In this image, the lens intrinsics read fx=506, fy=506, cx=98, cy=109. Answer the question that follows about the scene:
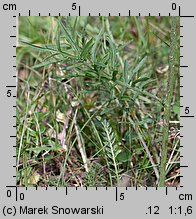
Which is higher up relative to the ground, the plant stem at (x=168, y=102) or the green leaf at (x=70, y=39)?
the green leaf at (x=70, y=39)

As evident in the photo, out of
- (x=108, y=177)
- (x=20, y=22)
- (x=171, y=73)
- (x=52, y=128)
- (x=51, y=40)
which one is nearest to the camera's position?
(x=171, y=73)

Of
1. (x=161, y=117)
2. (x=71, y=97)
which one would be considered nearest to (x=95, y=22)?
(x=71, y=97)

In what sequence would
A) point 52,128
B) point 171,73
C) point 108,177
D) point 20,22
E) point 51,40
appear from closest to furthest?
point 171,73, point 108,177, point 52,128, point 51,40, point 20,22

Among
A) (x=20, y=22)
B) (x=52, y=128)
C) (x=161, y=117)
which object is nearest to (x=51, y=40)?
(x=20, y=22)

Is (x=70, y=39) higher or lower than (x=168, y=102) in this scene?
higher

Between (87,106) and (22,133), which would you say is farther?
(87,106)

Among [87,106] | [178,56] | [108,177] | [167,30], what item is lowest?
[108,177]

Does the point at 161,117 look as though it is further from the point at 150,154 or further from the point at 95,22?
the point at 95,22

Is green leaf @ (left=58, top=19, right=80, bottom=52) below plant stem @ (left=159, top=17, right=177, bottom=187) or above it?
above

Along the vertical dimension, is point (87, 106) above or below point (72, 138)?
above

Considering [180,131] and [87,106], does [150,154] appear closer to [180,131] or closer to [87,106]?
[180,131]
